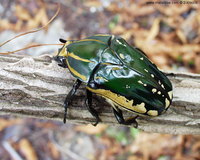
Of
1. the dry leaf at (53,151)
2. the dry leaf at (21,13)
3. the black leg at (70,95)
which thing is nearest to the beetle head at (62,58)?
the black leg at (70,95)

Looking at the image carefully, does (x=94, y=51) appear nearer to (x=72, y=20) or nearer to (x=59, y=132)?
(x=59, y=132)

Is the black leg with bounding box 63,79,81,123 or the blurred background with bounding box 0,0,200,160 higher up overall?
the black leg with bounding box 63,79,81,123

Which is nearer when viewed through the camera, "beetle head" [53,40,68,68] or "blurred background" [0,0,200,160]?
"beetle head" [53,40,68,68]

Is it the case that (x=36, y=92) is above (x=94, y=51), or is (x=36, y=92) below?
below

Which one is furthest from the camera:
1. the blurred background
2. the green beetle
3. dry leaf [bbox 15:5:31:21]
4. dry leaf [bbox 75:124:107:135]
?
dry leaf [bbox 15:5:31:21]

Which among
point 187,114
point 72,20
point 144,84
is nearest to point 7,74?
point 144,84

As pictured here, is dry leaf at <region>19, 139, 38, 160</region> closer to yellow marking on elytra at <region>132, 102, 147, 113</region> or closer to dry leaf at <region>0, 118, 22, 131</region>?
dry leaf at <region>0, 118, 22, 131</region>

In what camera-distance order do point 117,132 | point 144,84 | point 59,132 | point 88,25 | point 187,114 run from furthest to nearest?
1. point 88,25
2. point 59,132
3. point 117,132
4. point 187,114
5. point 144,84

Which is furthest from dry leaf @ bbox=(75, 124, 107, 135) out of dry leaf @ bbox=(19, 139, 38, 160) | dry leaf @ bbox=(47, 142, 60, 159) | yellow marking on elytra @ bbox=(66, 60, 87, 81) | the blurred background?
yellow marking on elytra @ bbox=(66, 60, 87, 81)
